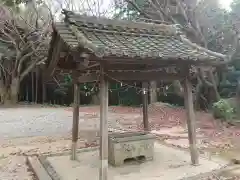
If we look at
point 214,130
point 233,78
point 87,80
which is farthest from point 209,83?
point 87,80

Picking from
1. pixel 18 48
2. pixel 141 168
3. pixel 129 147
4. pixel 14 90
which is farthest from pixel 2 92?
pixel 141 168

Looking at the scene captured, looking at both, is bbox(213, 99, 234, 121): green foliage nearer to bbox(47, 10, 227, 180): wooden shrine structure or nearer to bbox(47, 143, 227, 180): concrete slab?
bbox(47, 143, 227, 180): concrete slab

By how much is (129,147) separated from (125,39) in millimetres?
2176

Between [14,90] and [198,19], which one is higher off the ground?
[198,19]

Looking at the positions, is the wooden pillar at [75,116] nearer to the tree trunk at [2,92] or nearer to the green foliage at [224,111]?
the green foliage at [224,111]

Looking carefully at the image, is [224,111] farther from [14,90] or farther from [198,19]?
[14,90]

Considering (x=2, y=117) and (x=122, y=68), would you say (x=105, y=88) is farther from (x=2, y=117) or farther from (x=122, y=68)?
(x=2, y=117)

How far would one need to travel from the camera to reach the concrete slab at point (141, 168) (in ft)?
16.3

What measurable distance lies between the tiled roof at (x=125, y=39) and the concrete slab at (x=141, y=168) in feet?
6.87

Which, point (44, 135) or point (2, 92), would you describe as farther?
point (2, 92)

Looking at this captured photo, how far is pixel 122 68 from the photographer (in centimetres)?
537

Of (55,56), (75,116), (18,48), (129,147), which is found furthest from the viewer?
(18,48)

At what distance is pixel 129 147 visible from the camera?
18.3ft

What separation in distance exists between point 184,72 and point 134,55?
1.53 meters
